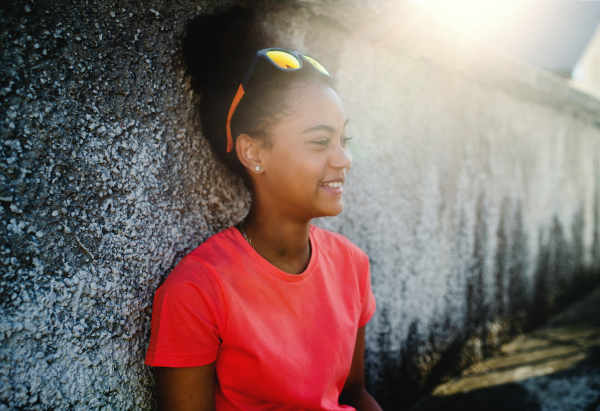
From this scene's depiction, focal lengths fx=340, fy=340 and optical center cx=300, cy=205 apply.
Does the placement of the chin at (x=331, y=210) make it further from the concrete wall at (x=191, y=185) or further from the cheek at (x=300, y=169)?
the concrete wall at (x=191, y=185)

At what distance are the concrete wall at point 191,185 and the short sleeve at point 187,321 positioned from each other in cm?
24

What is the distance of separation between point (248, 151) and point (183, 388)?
83cm

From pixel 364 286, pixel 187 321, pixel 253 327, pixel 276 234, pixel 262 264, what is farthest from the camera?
pixel 364 286

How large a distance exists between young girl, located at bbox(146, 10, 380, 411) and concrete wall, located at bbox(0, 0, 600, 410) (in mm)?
190

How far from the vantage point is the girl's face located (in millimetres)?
1229

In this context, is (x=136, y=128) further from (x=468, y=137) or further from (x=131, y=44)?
(x=468, y=137)

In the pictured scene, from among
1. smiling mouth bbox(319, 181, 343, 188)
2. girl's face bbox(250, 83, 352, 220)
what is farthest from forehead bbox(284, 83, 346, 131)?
smiling mouth bbox(319, 181, 343, 188)

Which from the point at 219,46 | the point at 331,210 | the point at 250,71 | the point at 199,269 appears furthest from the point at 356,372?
the point at 219,46

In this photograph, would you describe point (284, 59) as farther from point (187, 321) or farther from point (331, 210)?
point (187, 321)

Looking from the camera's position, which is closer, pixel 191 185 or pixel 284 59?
pixel 284 59

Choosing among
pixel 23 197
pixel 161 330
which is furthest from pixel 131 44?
pixel 161 330

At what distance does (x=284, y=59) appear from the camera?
1239 millimetres

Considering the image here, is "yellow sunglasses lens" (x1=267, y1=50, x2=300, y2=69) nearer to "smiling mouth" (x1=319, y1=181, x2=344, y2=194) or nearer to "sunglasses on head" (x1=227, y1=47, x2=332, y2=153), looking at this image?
"sunglasses on head" (x1=227, y1=47, x2=332, y2=153)

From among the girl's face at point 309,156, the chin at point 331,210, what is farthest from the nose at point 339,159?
the chin at point 331,210
